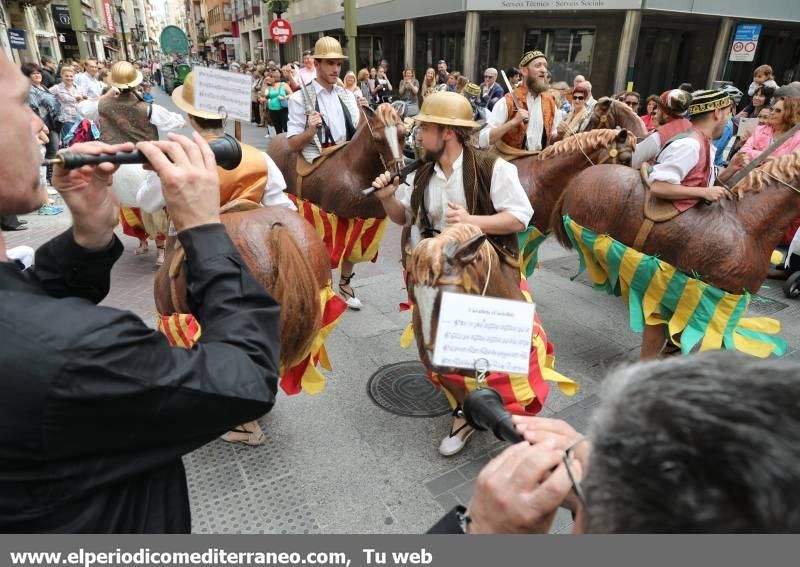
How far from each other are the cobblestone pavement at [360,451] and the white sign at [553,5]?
13561mm

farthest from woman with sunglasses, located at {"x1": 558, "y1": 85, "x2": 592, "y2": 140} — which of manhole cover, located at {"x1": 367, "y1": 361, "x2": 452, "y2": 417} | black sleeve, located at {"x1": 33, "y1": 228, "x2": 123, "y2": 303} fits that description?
black sleeve, located at {"x1": 33, "y1": 228, "x2": 123, "y2": 303}

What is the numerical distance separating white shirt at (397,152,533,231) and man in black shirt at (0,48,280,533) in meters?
1.96

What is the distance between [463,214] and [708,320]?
1.96m

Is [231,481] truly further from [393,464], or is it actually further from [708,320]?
[708,320]

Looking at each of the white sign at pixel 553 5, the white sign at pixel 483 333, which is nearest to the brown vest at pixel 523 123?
the white sign at pixel 483 333

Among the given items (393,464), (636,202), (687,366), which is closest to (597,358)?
(636,202)

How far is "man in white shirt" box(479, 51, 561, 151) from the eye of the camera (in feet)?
17.0

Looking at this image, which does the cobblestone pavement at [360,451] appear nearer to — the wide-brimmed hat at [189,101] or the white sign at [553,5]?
the wide-brimmed hat at [189,101]

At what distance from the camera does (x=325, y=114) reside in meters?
4.88

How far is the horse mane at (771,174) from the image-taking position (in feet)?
10.4

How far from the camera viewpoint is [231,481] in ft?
9.07

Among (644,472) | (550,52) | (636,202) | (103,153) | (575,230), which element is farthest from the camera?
(550,52)

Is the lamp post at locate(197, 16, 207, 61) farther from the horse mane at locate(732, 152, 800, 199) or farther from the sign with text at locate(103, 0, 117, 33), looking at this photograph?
the horse mane at locate(732, 152, 800, 199)

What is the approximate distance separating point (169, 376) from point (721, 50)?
2108 centimetres
